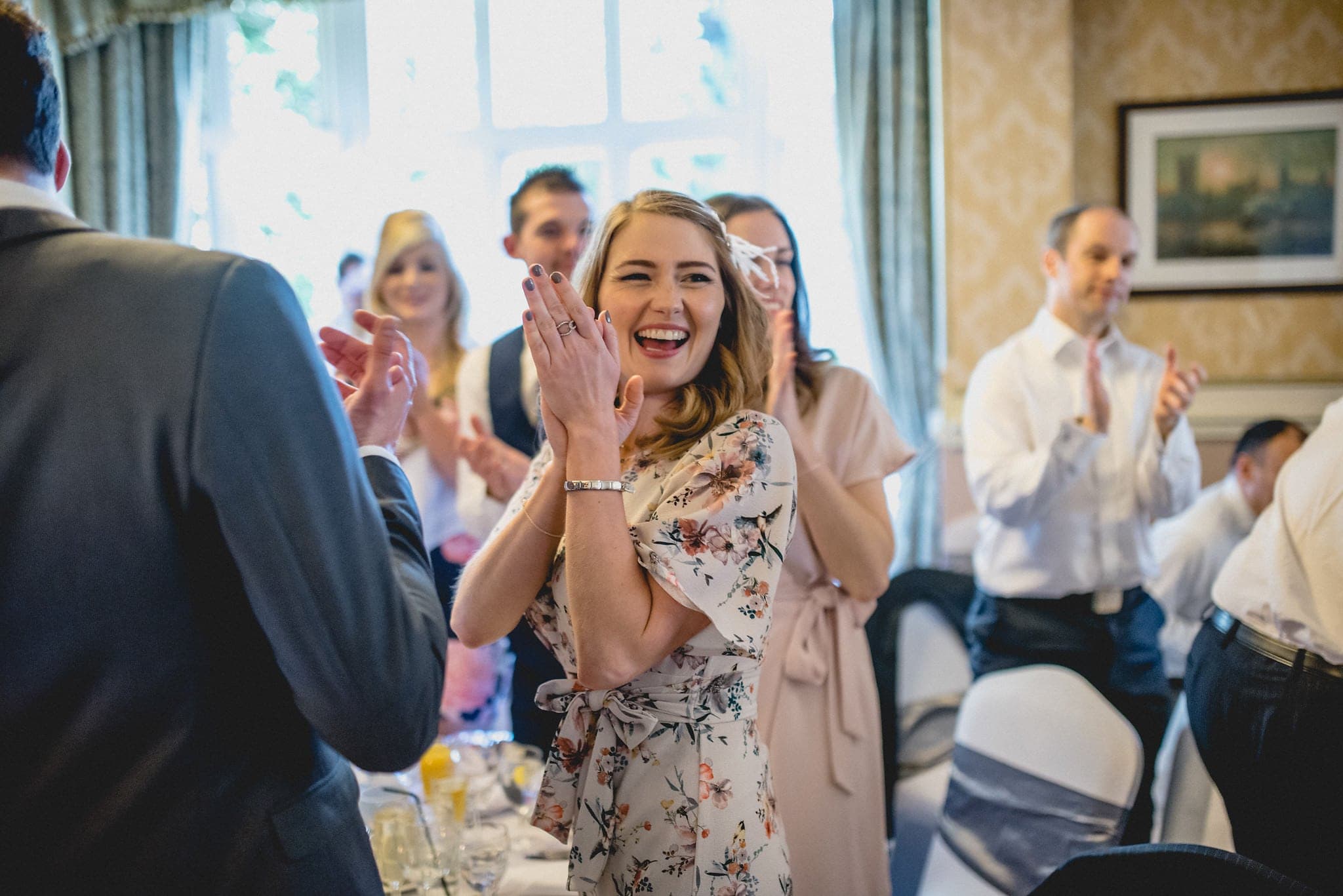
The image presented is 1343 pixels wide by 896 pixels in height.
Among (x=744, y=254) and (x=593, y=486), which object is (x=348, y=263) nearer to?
(x=744, y=254)

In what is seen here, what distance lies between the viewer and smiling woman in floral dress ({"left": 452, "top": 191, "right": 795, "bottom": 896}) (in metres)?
1.14

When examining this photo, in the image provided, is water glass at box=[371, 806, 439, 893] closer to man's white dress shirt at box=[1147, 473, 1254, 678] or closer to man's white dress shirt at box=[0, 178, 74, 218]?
man's white dress shirt at box=[0, 178, 74, 218]

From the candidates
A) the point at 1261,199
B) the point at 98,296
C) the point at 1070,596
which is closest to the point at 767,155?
the point at 1261,199

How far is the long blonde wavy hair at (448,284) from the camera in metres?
2.76

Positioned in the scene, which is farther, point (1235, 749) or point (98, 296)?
point (1235, 749)

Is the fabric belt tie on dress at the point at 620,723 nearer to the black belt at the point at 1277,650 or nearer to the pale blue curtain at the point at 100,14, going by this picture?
the black belt at the point at 1277,650

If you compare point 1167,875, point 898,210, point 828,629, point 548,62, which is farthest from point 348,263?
point 1167,875

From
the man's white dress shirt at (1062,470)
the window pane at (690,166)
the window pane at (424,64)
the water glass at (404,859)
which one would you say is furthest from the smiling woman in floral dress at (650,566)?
the window pane at (424,64)

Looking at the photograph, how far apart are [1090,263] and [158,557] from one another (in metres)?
2.57

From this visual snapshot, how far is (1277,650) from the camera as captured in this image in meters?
1.72

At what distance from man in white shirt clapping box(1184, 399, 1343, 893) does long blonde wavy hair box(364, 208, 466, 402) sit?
185 cm

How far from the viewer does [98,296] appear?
0.82 metres

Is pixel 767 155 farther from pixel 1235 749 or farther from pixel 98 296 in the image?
pixel 98 296

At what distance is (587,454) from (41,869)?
1.97 feet
